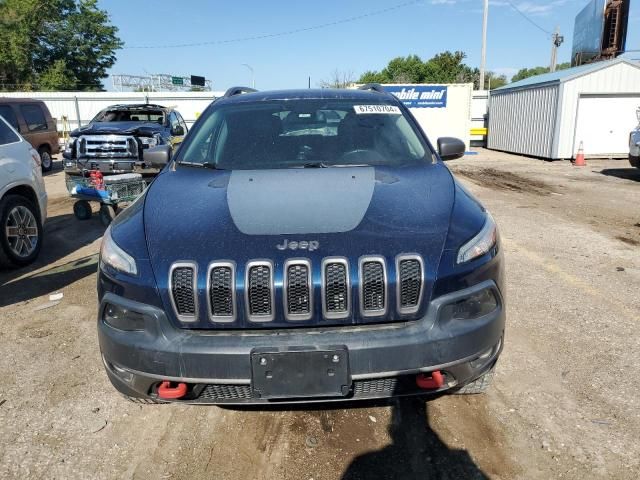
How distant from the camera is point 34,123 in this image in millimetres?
13930

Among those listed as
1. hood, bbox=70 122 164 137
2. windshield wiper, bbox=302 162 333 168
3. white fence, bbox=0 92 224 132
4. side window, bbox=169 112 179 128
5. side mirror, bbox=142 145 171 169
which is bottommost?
windshield wiper, bbox=302 162 333 168

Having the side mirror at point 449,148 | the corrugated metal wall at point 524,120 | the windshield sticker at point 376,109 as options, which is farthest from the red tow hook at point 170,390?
the corrugated metal wall at point 524,120

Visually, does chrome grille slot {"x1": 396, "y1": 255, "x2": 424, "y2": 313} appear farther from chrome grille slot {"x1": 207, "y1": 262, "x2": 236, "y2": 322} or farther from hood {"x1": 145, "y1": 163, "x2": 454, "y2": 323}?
chrome grille slot {"x1": 207, "y1": 262, "x2": 236, "y2": 322}

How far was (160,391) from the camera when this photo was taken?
2.11 metres

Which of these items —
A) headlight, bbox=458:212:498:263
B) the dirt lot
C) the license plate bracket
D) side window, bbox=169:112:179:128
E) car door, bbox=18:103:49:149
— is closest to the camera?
the license plate bracket

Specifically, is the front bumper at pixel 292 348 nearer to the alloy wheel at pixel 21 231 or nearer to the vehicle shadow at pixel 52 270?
the vehicle shadow at pixel 52 270

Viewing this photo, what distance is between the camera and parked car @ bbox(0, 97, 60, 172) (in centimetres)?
1288

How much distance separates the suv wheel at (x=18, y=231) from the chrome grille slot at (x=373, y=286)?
458cm

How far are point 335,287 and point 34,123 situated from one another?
15.1 meters

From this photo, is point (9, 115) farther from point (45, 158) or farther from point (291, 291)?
point (291, 291)

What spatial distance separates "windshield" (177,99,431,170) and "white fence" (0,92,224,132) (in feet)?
74.6

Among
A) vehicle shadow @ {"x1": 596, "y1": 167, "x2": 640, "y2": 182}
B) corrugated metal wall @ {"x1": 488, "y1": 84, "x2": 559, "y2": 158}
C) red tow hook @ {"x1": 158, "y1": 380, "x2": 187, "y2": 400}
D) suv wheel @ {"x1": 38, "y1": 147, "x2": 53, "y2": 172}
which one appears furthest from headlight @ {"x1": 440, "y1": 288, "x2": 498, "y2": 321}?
corrugated metal wall @ {"x1": 488, "y1": 84, "x2": 559, "y2": 158}

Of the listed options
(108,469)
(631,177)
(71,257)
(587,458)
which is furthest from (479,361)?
(631,177)

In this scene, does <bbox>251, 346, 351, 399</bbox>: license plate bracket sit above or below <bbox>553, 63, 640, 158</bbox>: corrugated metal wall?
below
